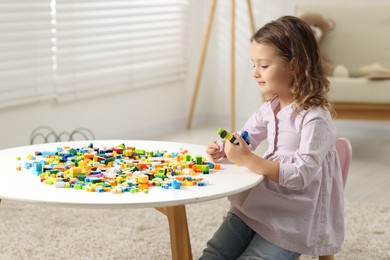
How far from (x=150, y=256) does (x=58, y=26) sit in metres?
1.69

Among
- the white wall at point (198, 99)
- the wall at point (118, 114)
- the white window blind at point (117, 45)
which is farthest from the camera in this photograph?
the white wall at point (198, 99)

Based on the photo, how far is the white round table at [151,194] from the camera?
1.46 meters

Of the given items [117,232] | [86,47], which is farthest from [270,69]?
[86,47]

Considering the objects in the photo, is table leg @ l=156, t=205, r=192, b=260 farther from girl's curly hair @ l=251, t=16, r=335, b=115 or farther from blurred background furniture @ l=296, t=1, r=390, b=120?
blurred background furniture @ l=296, t=1, r=390, b=120

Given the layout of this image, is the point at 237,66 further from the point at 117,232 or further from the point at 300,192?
the point at 300,192

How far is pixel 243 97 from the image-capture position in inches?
190

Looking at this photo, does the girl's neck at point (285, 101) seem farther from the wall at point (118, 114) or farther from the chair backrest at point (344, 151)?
the wall at point (118, 114)

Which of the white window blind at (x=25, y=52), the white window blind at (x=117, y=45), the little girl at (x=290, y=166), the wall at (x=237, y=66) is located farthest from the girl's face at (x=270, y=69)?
the wall at (x=237, y=66)

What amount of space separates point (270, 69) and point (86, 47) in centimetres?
226

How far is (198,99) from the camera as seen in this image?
4.89 meters

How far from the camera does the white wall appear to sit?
158 inches

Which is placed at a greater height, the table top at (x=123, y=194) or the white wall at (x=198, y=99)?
the table top at (x=123, y=194)

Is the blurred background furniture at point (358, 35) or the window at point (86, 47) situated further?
the blurred background furniture at point (358, 35)

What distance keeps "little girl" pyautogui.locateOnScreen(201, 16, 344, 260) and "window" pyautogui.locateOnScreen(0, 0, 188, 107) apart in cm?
188
